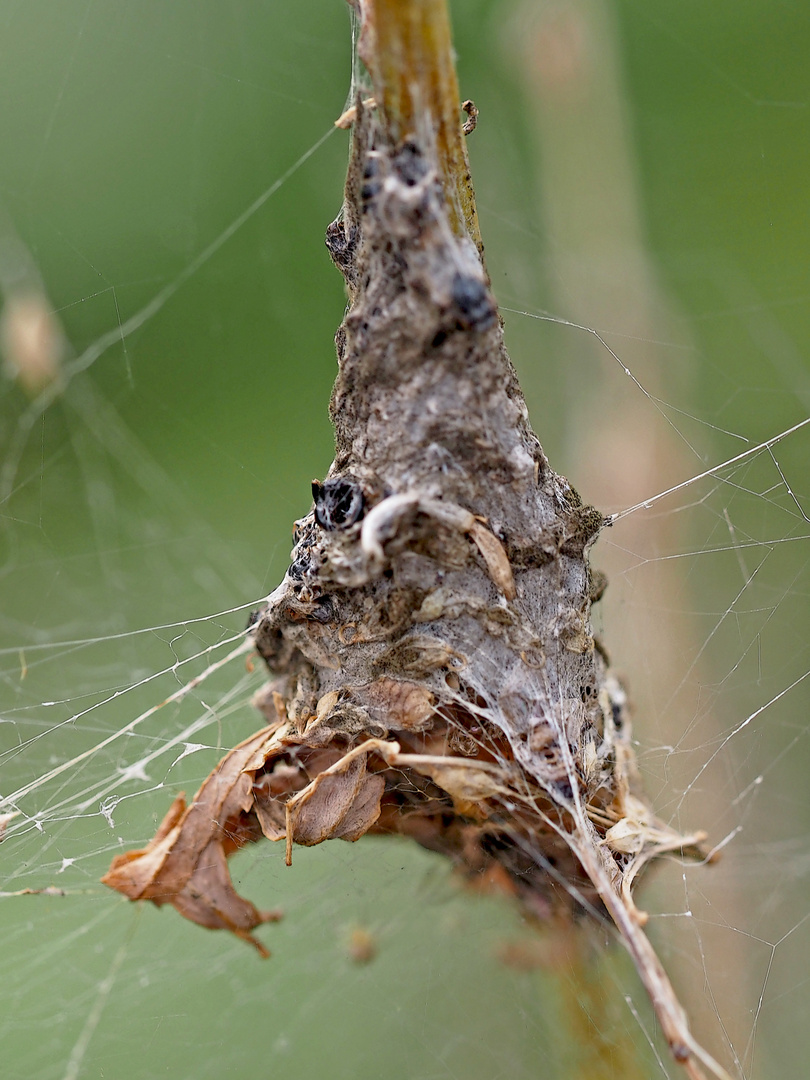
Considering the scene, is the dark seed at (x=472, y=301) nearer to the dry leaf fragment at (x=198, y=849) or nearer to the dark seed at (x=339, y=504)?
the dark seed at (x=339, y=504)

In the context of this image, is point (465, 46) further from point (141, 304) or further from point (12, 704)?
point (12, 704)

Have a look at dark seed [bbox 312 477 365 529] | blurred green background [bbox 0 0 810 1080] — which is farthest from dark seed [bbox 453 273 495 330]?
blurred green background [bbox 0 0 810 1080]

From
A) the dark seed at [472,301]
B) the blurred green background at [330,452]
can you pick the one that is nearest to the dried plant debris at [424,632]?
the dark seed at [472,301]

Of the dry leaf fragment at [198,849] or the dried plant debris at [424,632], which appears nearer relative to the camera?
the dried plant debris at [424,632]

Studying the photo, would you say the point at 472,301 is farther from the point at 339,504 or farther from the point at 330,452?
the point at 330,452

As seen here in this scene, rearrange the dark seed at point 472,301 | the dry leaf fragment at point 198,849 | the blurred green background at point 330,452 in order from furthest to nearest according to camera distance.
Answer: the blurred green background at point 330,452 < the dry leaf fragment at point 198,849 < the dark seed at point 472,301

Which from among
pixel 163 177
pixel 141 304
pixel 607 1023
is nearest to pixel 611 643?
pixel 607 1023
